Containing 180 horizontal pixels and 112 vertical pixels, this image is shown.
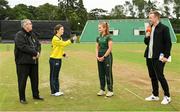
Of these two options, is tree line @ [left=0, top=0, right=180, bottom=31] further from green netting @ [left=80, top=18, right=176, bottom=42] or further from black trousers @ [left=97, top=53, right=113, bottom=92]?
black trousers @ [left=97, top=53, right=113, bottom=92]

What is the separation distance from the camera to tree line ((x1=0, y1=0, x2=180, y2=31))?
96.7m

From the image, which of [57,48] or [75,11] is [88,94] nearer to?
[57,48]

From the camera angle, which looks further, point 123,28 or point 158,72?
point 123,28

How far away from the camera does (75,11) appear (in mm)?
98875

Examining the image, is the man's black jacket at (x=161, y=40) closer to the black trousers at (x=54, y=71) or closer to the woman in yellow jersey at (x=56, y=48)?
the woman in yellow jersey at (x=56, y=48)

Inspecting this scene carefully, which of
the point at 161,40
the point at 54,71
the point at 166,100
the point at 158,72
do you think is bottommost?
the point at 166,100

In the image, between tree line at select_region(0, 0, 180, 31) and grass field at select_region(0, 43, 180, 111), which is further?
tree line at select_region(0, 0, 180, 31)

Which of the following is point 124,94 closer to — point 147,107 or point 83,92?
point 83,92

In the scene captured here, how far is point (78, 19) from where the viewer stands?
9388 centimetres

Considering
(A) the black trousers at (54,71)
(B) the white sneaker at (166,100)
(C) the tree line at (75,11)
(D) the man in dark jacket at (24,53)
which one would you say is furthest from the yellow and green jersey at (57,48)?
(C) the tree line at (75,11)

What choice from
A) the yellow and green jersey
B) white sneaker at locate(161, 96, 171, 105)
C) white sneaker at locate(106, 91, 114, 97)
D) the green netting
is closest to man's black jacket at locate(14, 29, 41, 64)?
the yellow and green jersey

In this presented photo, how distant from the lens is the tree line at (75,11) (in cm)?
9669

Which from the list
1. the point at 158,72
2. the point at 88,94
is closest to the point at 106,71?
the point at 88,94

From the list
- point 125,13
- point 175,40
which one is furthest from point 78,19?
point 175,40
